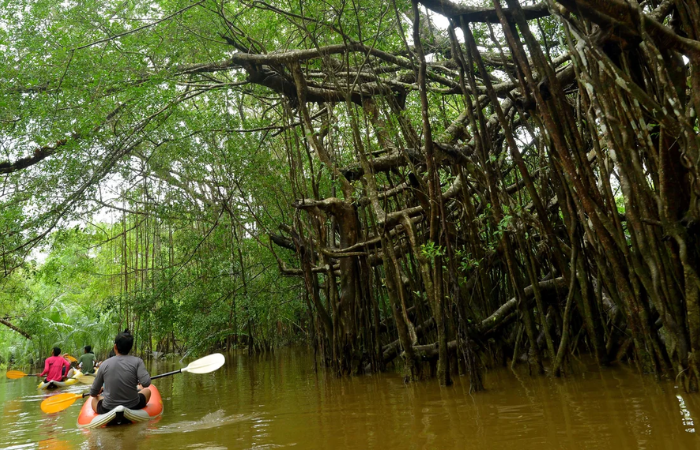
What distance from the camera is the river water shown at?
2406mm

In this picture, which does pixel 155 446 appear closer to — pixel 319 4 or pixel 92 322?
pixel 319 4

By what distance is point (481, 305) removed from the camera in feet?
18.6

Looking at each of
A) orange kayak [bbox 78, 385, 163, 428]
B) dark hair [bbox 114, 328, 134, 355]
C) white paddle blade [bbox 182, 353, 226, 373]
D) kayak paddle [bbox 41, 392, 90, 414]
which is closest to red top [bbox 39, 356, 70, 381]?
kayak paddle [bbox 41, 392, 90, 414]

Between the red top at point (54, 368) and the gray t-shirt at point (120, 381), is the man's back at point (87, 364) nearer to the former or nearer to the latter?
the red top at point (54, 368)

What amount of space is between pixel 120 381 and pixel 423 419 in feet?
9.24

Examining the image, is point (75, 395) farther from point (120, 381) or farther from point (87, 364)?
point (87, 364)

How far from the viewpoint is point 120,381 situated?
450 centimetres

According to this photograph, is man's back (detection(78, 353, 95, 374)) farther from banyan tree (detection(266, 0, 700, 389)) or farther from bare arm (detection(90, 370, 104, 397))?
bare arm (detection(90, 370, 104, 397))

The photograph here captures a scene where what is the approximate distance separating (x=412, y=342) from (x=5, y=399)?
7011mm

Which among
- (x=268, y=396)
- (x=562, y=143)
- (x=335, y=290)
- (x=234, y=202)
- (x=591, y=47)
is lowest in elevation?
(x=268, y=396)

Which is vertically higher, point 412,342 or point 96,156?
point 96,156

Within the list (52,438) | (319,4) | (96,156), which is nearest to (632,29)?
(319,4)

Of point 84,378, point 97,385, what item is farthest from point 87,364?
point 97,385

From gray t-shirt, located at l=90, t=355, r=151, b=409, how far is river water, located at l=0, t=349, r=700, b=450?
0.87 ft
